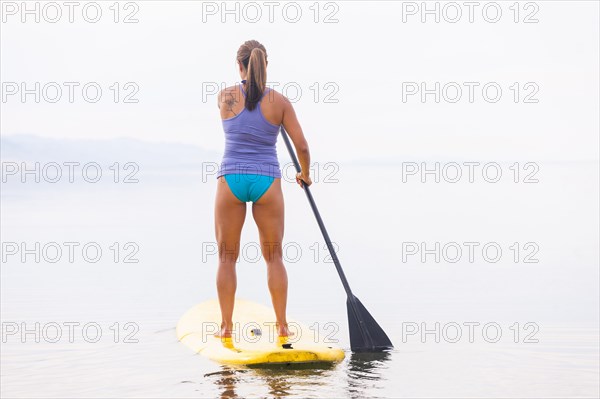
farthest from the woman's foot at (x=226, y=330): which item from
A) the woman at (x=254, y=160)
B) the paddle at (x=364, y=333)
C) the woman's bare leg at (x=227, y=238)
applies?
the paddle at (x=364, y=333)

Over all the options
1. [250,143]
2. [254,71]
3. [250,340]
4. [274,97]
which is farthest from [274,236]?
[254,71]

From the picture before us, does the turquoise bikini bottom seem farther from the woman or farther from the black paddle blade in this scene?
the black paddle blade

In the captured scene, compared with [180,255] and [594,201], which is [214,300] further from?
[594,201]

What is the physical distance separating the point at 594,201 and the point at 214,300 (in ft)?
44.1

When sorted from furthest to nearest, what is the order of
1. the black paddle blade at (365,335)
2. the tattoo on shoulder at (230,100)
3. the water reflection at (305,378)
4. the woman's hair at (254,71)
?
the black paddle blade at (365,335) → the tattoo on shoulder at (230,100) → the woman's hair at (254,71) → the water reflection at (305,378)

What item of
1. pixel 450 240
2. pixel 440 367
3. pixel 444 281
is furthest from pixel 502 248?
pixel 440 367

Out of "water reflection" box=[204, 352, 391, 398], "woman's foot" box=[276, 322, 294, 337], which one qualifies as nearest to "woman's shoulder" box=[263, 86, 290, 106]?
"woman's foot" box=[276, 322, 294, 337]

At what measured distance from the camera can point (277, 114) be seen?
678 centimetres

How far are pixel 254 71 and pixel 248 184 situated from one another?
77 centimetres

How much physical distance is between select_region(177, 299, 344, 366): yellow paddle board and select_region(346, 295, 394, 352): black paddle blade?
0.82 ft

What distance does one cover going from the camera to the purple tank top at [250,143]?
6.74m

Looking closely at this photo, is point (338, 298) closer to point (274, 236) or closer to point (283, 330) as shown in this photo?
point (283, 330)

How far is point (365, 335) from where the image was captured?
23.3 ft

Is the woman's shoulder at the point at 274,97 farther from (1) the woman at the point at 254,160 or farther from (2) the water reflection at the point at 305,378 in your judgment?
(2) the water reflection at the point at 305,378
